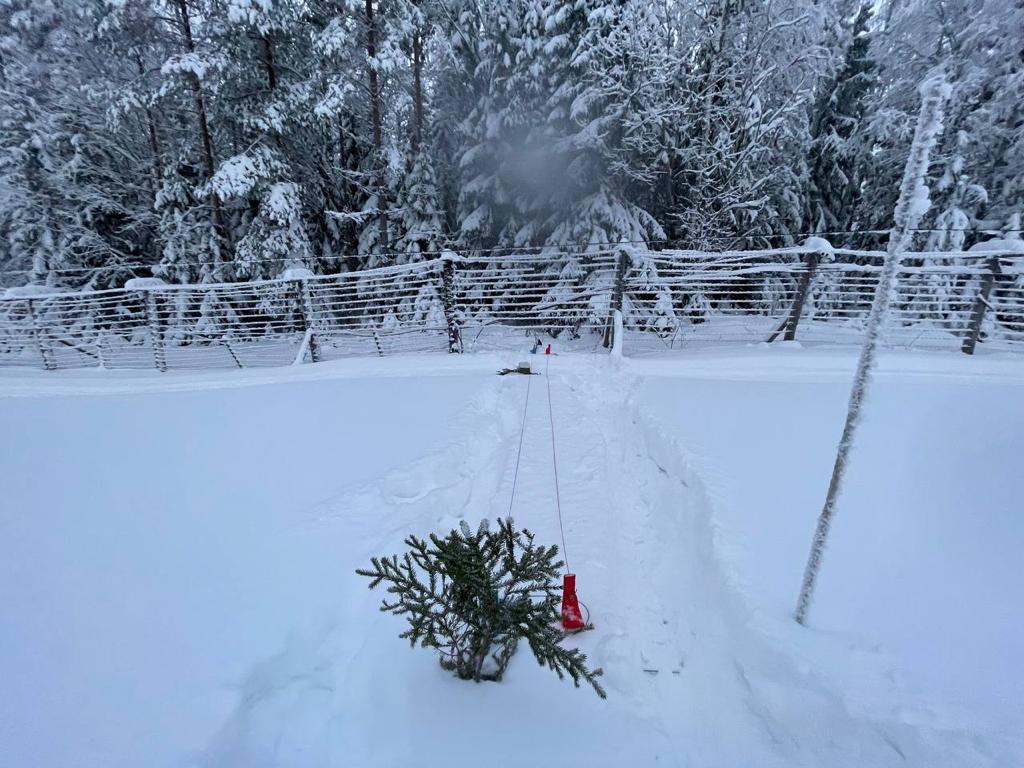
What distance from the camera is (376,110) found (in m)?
8.27

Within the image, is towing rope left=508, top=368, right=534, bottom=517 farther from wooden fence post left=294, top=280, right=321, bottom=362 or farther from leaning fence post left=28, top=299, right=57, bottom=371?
leaning fence post left=28, top=299, right=57, bottom=371

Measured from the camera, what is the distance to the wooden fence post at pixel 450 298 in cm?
553

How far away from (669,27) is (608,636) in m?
9.99

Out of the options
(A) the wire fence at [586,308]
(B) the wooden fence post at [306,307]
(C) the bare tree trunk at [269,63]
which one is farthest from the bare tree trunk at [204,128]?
(B) the wooden fence post at [306,307]

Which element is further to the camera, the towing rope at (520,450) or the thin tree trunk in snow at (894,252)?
the towing rope at (520,450)

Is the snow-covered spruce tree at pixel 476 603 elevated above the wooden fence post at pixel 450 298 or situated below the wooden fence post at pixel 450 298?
below

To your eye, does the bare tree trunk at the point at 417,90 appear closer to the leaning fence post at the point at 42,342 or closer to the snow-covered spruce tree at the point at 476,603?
the leaning fence post at the point at 42,342

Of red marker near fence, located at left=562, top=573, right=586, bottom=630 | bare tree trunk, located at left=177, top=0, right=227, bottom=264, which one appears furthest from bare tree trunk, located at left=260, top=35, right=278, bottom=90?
red marker near fence, located at left=562, top=573, right=586, bottom=630

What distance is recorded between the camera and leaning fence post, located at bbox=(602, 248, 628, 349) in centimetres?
548

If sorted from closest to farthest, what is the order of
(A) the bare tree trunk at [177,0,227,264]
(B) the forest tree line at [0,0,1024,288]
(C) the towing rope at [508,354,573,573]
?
(C) the towing rope at [508,354,573,573] < (B) the forest tree line at [0,0,1024,288] < (A) the bare tree trunk at [177,0,227,264]

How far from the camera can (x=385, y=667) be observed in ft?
5.56

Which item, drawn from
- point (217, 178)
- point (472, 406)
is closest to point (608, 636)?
point (472, 406)

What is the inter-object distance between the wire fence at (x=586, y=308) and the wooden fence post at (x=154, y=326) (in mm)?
18

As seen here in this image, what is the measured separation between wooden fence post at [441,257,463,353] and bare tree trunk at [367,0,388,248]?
4.47 meters
